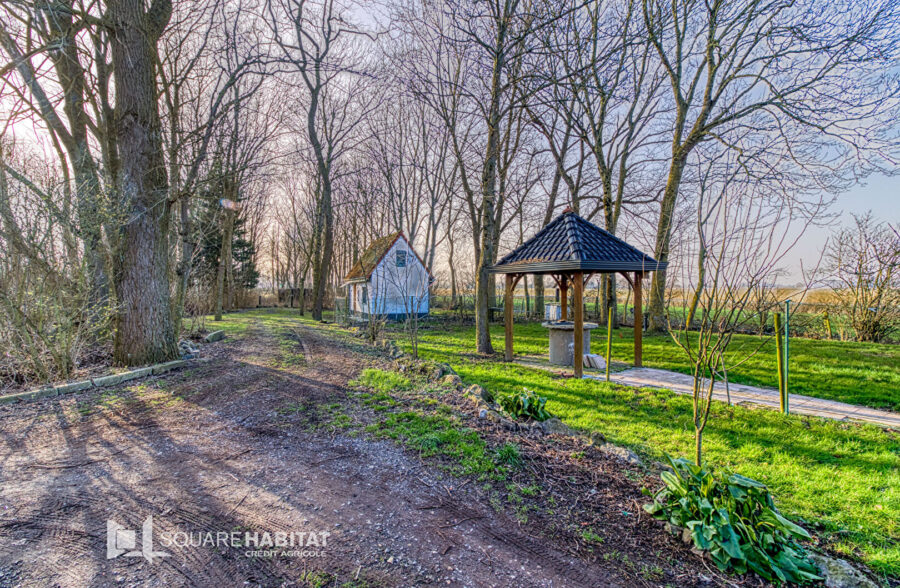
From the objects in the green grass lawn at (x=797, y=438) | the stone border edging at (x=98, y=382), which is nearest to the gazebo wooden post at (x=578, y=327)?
the green grass lawn at (x=797, y=438)

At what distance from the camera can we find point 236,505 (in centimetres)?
252

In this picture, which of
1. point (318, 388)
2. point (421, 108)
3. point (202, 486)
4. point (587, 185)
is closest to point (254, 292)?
point (421, 108)

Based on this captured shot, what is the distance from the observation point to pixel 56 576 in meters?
1.87

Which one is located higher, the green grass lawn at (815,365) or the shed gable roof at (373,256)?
the shed gable roof at (373,256)

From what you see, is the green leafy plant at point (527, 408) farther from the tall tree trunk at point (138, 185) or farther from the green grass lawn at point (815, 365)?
the tall tree trunk at point (138, 185)

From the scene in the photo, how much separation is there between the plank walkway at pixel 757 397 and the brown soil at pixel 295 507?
11.5 ft

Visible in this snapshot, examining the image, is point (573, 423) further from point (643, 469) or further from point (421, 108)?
point (421, 108)

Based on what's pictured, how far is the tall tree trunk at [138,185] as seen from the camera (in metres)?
6.15

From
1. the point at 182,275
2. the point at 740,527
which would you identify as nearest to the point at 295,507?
the point at 740,527

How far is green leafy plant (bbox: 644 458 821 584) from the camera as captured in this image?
199cm

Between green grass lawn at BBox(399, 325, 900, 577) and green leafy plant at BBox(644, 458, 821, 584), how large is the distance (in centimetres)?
59

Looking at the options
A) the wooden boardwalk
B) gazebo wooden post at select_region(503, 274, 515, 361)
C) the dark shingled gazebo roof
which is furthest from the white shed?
the wooden boardwalk

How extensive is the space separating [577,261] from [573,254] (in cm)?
25

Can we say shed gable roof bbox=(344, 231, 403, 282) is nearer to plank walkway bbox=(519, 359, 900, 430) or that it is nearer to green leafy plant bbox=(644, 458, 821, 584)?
plank walkway bbox=(519, 359, 900, 430)
